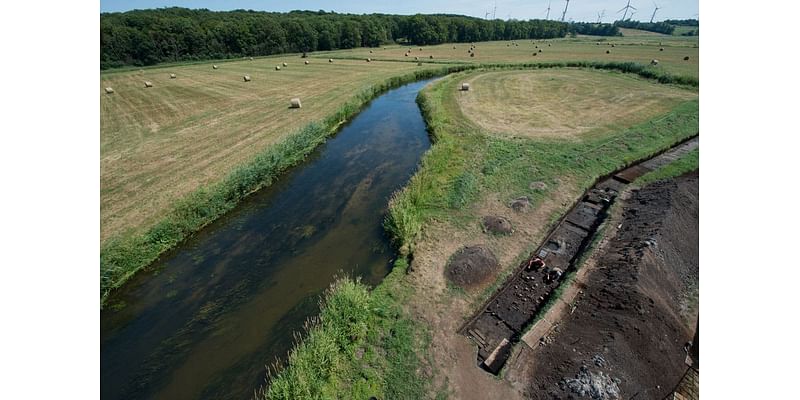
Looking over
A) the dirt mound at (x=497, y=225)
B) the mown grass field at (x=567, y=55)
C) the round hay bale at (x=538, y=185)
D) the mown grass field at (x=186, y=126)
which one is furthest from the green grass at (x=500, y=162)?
the mown grass field at (x=567, y=55)

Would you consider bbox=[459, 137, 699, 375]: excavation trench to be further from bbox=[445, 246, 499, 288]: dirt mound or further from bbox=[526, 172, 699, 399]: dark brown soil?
bbox=[526, 172, 699, 399]: dark brown soil

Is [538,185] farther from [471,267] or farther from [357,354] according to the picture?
[357,354]

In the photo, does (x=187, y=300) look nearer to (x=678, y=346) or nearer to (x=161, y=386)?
(x=161, y=386)

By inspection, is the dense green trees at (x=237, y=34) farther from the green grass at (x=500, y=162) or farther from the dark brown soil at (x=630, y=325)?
the dark brown soil at (x=630, y=325)

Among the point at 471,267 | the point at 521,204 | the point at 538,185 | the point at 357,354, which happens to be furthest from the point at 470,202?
the point at 357,354

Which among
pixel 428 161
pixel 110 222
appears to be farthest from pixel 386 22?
pixel 110 222

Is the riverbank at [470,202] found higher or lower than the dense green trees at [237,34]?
lower
